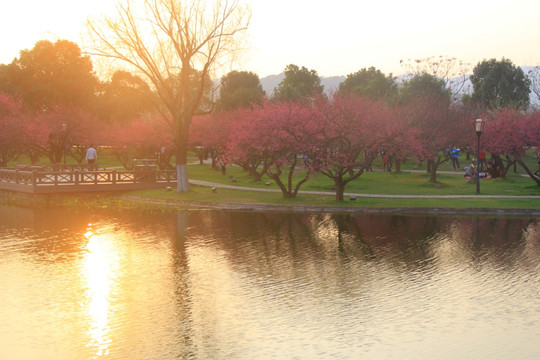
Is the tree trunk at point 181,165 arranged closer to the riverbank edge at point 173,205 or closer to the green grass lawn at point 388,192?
the green grass lawn at point 388,192

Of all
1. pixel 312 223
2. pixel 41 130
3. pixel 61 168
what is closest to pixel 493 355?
pixel 312 223

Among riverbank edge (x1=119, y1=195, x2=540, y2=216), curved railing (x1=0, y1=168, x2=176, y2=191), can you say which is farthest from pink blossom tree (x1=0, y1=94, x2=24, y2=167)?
riverbank edge (x1=119, y1=195, x2=540, y2=216)

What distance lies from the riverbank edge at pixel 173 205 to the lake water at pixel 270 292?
4.55 meters

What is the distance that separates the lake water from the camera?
10.6 meters

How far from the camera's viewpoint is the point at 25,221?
88.1 ft

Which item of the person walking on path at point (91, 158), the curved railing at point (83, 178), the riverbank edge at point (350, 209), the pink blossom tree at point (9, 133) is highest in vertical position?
the pink blossom tree at point (9, 133)

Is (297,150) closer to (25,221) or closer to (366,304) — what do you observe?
(25,221)

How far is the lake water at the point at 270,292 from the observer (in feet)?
34.7

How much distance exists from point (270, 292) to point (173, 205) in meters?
20.3

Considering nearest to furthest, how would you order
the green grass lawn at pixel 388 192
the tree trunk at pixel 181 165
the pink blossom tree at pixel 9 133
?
the green grass lawn at pixel 388 192 < the tree trunk at pixel 181 165 < the pink blossom tree at pixel 9 133

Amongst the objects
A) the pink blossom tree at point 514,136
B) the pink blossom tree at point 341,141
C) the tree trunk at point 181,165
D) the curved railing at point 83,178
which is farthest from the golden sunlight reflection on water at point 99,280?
the pink blossom tree at point 514,136

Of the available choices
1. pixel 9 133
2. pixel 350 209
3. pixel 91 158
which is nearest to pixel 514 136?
pixel 350 209

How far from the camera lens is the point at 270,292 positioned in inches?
555

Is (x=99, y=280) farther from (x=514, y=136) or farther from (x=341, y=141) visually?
(x=514, y=136)
